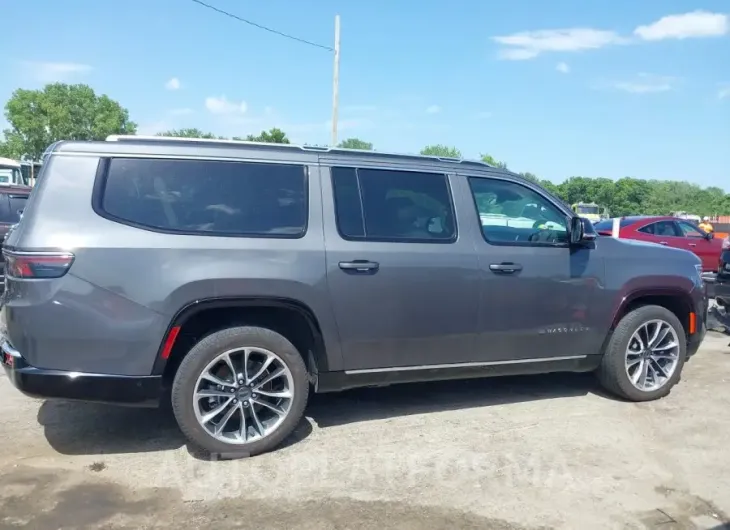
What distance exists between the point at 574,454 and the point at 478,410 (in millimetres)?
983

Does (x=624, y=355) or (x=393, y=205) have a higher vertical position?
(x=393, y=205)

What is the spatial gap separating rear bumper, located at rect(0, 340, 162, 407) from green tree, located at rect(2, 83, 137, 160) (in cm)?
5257

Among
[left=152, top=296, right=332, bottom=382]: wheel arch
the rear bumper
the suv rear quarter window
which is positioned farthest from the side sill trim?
the suv rear quarter window

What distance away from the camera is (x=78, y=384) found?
3789mm

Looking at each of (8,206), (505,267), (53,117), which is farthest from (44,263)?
(53,117)

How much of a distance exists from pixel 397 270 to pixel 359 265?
28 centimetres

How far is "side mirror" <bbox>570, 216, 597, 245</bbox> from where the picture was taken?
16.3ft

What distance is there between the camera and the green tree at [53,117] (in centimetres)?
5225

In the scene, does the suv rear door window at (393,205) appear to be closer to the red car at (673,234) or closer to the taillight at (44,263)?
the taillight at (44,263)

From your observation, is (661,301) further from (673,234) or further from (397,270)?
(673,234)

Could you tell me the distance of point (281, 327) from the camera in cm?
439

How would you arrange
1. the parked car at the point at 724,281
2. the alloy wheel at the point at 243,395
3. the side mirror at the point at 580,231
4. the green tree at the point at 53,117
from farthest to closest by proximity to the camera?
1. the green tree at the point at 53,117
2. the parked car at the point at 724,281
3. the side mirror at the point at 580,231
4. the alloy wheel at the point at 243,395

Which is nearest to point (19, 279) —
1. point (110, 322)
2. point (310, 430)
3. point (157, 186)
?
point (110, 322)

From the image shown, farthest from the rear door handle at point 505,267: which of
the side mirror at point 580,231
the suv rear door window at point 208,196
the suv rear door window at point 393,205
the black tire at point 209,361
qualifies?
the black tire at point 209,361
